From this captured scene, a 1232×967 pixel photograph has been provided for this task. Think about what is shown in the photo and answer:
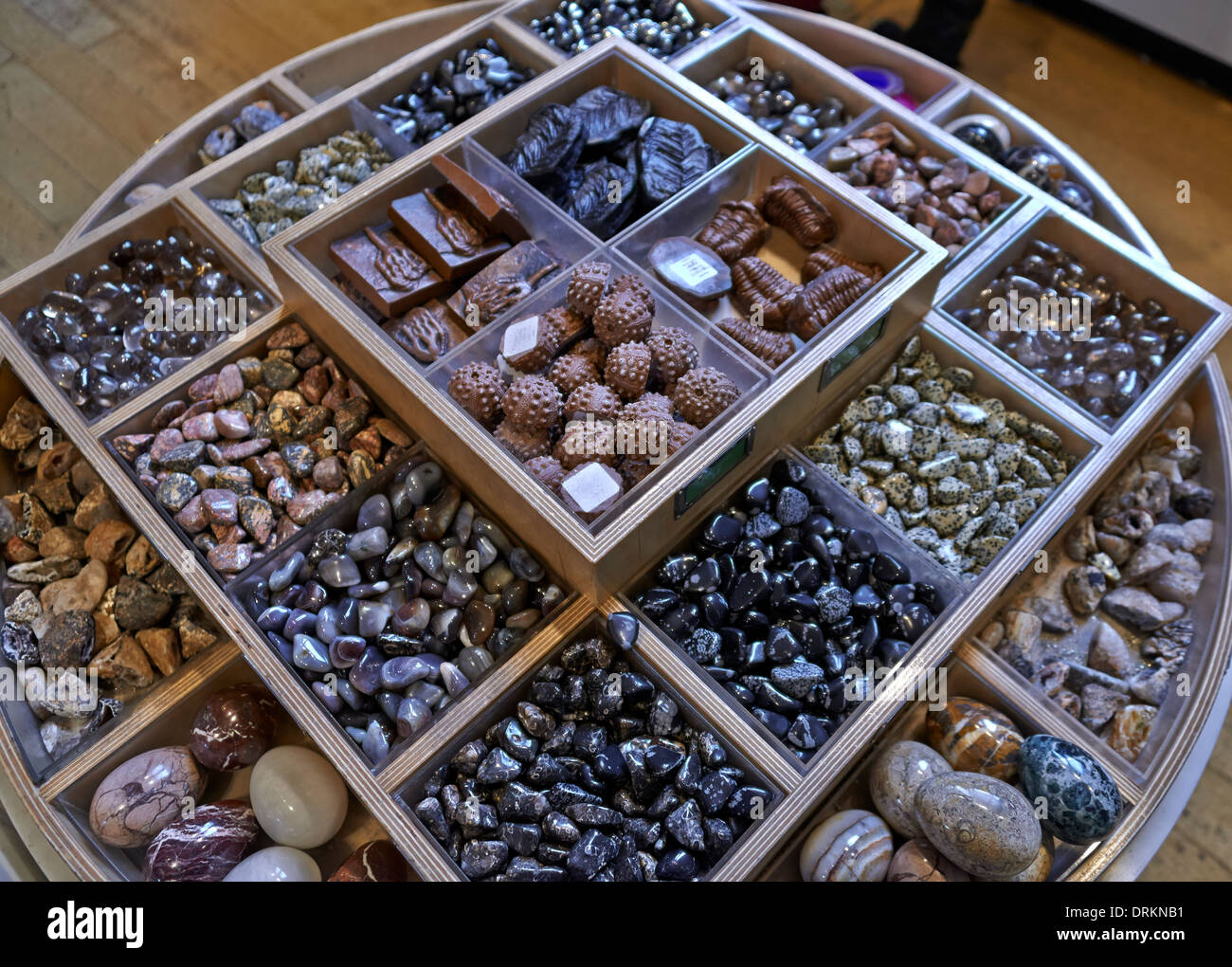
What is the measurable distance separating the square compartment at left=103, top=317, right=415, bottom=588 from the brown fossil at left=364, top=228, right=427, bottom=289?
0.58 feet

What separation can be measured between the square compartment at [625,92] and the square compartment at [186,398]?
662mm

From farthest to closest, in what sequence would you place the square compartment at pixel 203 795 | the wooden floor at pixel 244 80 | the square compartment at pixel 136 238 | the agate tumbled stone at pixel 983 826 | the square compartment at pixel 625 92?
the wooden floor at pixel 244 80 → the square compartment at pixel 625 92 → the square compartment at pixel 136 238 → the square compartment at pixel 203 795 → the agate tumbled stone at pixel 983 826

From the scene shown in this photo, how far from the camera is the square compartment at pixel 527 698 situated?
1662mm

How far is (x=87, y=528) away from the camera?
6.98ft

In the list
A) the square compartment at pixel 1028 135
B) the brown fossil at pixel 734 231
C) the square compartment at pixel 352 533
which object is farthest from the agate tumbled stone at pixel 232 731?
the square compartment at pixel 1028 135

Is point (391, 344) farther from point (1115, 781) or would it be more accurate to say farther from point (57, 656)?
point (1115, 781)

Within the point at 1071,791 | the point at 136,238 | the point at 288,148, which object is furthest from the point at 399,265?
the point at 1071,791

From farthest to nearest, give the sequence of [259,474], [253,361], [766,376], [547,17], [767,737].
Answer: [547,17], [253,361], [259,474], [766,376], [767,737]

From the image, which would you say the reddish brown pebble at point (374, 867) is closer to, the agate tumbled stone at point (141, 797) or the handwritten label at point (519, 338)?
the agate tumbled stone at point (141, 797)

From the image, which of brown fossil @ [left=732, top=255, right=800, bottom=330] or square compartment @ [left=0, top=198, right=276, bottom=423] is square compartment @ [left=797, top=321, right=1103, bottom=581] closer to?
brown fossil @ [left=732, top=255, right=800, bottom=330]

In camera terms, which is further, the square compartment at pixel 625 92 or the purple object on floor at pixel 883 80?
the purple object on floor at pixel 883 80

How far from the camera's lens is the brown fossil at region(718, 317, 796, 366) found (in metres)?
1.98

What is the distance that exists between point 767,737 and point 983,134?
1895mm

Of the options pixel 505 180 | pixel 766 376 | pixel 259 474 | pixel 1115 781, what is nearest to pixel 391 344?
pixel 259 474
